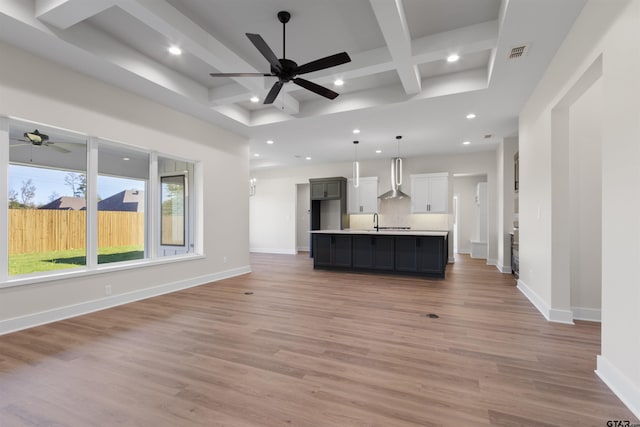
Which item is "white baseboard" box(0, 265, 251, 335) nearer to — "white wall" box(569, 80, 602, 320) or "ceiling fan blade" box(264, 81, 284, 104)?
"ceiling fan blade" box(264, 81, 284, 104)

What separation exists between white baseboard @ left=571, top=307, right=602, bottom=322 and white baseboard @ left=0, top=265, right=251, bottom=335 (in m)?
5.50

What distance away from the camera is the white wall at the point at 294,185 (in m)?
8.05

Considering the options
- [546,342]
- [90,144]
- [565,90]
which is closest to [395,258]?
[546,342]

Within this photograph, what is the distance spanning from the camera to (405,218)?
28.6 feet

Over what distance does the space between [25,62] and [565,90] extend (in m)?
5.69

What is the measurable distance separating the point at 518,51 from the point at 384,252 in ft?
13.6

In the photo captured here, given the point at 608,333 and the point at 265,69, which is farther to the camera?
the point at 265,69

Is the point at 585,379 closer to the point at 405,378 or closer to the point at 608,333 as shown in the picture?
the point at 608,333

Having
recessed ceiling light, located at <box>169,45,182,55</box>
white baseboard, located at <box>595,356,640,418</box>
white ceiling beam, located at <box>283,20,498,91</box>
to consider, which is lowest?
white baseboard, located at <box>595,356,640,418</box>

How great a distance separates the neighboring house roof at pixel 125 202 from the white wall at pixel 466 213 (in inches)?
377

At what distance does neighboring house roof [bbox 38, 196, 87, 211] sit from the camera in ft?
11.8

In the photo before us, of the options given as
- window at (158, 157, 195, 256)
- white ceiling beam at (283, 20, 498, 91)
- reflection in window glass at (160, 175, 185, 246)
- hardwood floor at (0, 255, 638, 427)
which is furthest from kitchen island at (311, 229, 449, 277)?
white ceiling beam at (283, 20, 498, 91)

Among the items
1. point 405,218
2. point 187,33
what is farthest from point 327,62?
point 405,218

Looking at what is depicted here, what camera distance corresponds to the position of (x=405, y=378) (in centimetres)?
216
